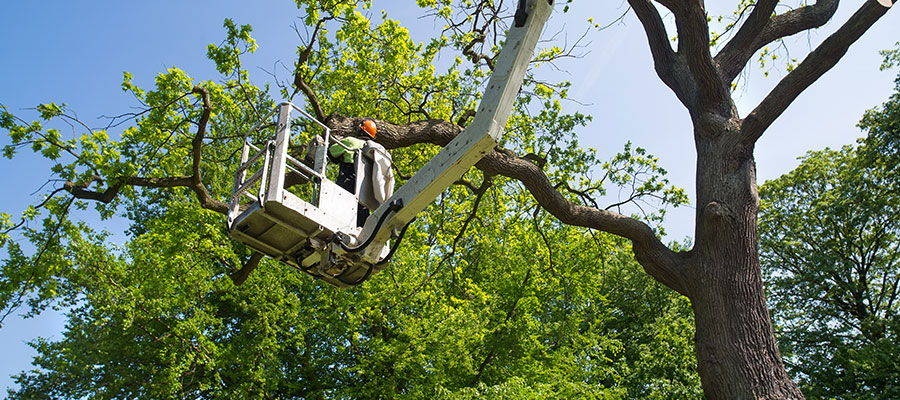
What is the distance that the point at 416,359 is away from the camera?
685 inches

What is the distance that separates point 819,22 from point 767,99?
6.61 feet

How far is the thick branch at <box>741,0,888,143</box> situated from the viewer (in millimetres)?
7883

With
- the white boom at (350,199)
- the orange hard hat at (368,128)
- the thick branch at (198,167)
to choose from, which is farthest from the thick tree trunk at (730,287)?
the thick branch at (198,167)

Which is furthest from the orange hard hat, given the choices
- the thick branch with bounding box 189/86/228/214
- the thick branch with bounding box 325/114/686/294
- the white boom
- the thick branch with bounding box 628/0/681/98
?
the thick branch with bounding box 628/0/681/98

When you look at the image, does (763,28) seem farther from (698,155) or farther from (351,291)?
(351,291)

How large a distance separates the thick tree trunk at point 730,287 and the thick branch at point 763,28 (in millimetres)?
1183

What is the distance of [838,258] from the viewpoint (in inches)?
862

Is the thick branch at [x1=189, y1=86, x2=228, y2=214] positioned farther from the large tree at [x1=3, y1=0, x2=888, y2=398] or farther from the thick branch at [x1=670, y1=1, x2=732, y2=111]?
the thick branch at [x1=670, y1=1, x2=732, y2=111]

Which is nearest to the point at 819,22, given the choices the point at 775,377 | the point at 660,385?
the point at 775,377

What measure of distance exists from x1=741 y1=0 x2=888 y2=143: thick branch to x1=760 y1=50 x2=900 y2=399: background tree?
562 inches

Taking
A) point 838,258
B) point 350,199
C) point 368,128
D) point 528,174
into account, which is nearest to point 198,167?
point 368,128

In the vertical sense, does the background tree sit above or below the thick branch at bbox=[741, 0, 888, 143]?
above

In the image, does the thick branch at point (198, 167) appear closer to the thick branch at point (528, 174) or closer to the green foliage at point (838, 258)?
the thick branch at point (528, 174)

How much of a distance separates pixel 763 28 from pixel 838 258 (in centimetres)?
1628
